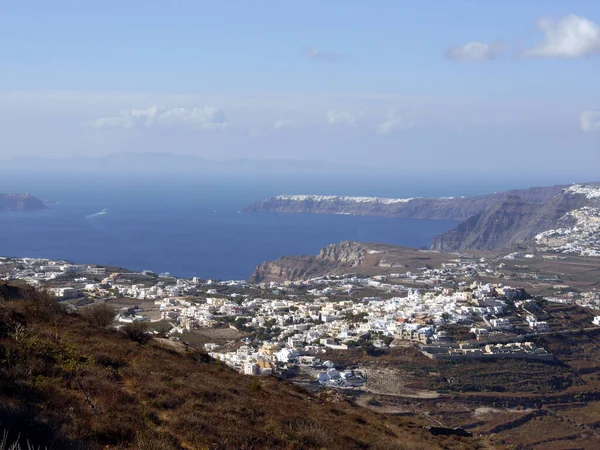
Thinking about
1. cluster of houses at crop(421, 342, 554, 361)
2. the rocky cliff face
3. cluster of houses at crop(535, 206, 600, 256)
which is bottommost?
the rocky cliff face

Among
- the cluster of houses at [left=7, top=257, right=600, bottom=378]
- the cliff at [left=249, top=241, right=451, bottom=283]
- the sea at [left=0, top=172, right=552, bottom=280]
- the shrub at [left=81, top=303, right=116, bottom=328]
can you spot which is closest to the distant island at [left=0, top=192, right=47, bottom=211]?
the sea at [left=0, top=172, right=552, bottom=280]

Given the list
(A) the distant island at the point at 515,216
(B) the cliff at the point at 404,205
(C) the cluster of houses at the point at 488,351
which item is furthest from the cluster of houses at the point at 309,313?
(B) the cliff at the point at 404,205

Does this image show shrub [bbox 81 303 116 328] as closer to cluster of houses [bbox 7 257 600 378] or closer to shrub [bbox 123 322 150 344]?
shrub [bbox 123 322 150 344]

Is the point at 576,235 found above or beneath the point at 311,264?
above

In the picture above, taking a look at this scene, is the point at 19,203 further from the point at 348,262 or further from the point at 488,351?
the point at 488,351

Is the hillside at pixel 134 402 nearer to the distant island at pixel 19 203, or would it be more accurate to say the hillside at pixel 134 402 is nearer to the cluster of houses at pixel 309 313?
the cluster of houses at pixel 309 313

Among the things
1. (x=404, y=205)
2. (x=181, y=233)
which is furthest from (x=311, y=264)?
(x=404, y=205)
